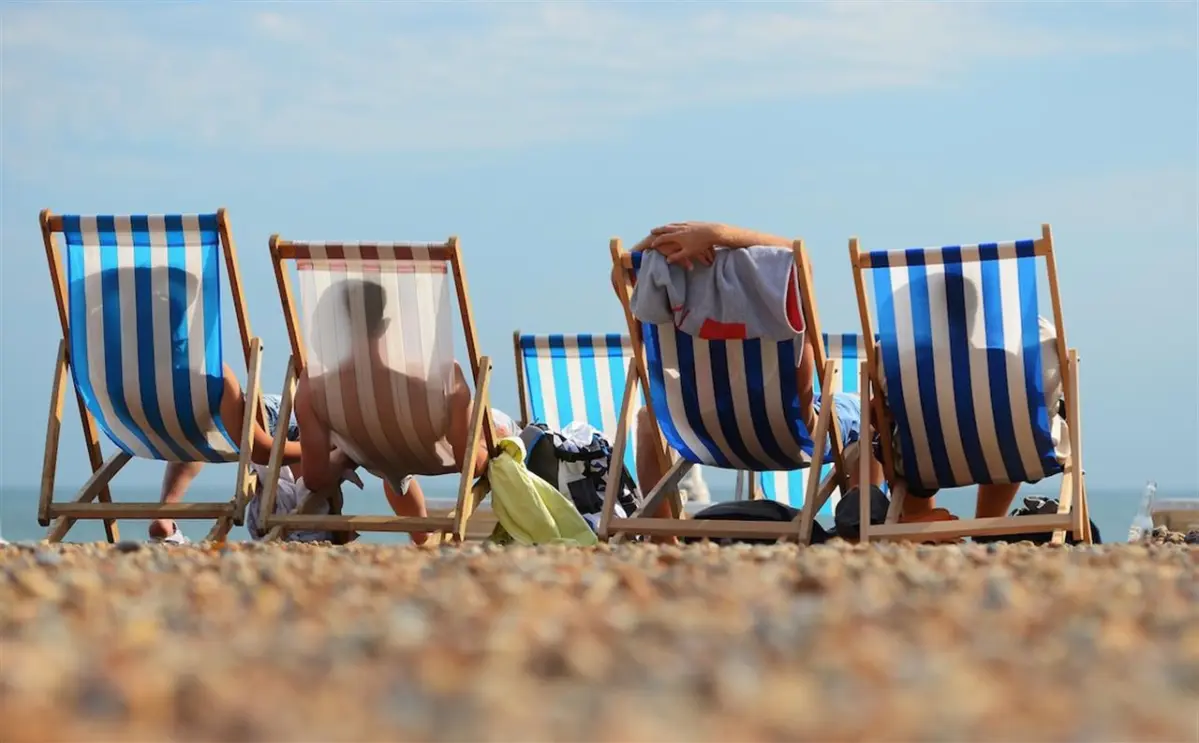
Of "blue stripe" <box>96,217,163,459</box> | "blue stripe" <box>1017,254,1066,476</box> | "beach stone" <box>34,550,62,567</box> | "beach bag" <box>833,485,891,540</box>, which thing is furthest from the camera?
"blue stripe" <box>96,217,163,459</box>

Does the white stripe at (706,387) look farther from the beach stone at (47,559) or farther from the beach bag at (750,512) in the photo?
the beach stone at (47,559)

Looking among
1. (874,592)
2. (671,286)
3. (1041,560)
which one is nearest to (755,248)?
(671,286)

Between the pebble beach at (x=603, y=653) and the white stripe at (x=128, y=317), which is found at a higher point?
the white stripe at (x=128, y=317)

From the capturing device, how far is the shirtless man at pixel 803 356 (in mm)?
4629

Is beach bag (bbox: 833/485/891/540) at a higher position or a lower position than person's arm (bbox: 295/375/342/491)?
lower

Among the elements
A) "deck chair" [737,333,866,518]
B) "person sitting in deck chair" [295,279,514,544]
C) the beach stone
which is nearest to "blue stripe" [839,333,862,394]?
"deck chair" [737,333,866,518]

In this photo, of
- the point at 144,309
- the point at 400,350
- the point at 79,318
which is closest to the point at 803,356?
the point at 400,350

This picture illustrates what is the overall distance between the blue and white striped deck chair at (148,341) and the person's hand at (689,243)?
1.30 meters

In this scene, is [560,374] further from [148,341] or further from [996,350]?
[996,350]

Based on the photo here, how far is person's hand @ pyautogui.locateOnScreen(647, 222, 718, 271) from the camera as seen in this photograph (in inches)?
182

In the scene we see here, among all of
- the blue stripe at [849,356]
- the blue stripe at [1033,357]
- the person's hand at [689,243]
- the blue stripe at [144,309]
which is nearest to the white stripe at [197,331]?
the blue stripe at [144,309]

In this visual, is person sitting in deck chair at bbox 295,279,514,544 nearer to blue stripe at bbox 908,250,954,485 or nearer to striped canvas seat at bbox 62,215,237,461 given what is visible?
striped canvas seat at bbox 62,215,237,461

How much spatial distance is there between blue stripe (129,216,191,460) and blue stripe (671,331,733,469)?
1.62m

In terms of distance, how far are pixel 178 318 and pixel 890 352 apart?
2.15 m
